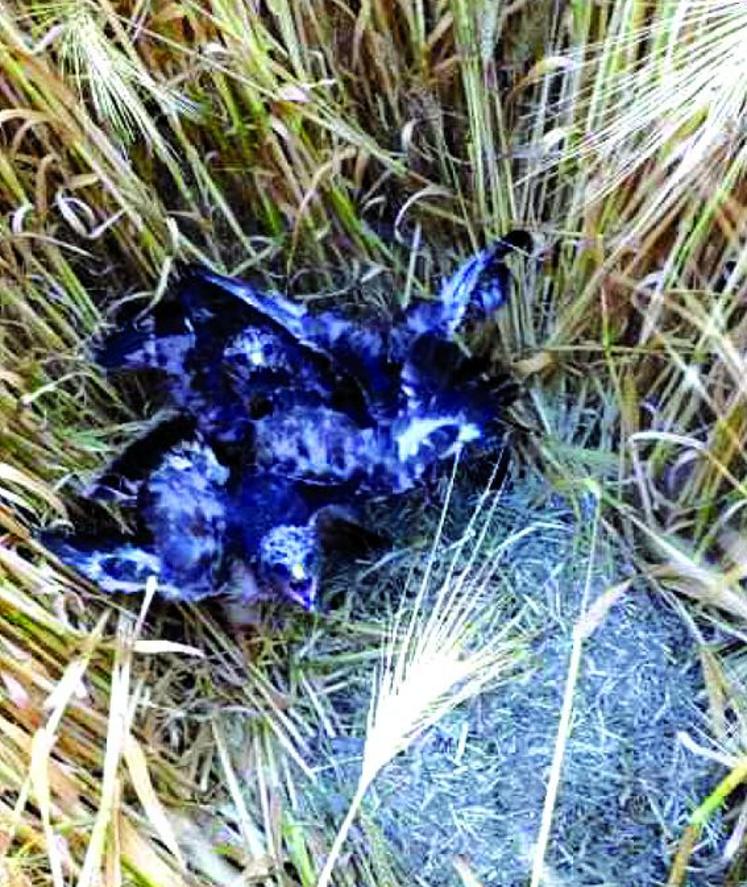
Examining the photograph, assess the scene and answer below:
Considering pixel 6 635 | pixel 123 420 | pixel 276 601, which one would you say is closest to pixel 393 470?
pixel 276 601

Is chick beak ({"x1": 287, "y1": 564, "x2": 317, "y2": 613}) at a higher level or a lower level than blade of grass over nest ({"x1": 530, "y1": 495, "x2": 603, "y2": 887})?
higher

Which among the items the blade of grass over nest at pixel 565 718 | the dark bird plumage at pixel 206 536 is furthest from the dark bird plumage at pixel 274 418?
the blade of grass over nest at pixel 565 718

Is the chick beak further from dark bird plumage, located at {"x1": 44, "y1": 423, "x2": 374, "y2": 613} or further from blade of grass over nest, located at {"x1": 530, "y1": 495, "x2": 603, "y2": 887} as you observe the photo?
blade of grass over nest, located at {"x1": 530, "y1": 495, "x2": 603, "y2": 887}

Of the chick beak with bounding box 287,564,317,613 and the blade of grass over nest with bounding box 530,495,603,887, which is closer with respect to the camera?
the blade of grass over nest with bounding box 530,495,603,887

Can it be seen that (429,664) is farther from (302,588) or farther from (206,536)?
(206,536)

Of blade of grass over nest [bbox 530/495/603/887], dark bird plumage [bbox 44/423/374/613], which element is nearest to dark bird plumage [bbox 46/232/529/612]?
dark bird plumage [bbox 44/423/374/613]

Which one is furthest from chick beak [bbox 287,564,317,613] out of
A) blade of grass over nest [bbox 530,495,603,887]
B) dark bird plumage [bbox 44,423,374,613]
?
blade of grass over nest [bbox 530,495,603,887]

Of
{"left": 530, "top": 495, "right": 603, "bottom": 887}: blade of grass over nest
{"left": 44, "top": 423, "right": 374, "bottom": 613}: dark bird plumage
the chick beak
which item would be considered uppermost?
{"left": 44, "top": 423, "right": 374, "bottom": 613}: dark bird plumage

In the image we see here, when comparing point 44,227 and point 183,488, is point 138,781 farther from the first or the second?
point 44,227
